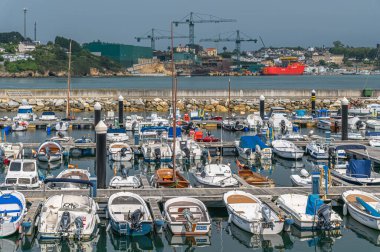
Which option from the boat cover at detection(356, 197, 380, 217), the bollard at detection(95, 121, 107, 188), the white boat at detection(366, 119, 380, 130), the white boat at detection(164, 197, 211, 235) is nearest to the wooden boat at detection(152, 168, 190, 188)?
the bollard at detection(95, 121, 107, 188)

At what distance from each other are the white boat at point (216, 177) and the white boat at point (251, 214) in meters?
2.92

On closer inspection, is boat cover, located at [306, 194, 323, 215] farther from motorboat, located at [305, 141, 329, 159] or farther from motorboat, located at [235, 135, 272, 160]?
motorboat, located at [305, 141, 329, 159]

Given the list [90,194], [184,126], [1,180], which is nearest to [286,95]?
[184,126]

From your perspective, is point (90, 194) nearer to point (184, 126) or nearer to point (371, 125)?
point (184, 126)

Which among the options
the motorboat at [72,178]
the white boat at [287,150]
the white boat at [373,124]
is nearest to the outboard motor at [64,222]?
the motorboat at [72,178]

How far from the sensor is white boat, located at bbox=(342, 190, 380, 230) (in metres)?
21.5

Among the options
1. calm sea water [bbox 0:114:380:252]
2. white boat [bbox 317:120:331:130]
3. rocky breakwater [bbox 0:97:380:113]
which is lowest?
calm sea water [bbox 0:114:380:252]

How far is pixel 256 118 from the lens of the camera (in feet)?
161

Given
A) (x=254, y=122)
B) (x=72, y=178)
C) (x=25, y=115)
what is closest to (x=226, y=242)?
(x=72, y=178)

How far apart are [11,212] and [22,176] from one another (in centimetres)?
498

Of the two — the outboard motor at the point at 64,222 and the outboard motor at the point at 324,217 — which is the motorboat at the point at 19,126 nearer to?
the outboard motor at the point at 64,222

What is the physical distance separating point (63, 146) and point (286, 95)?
42.0 m

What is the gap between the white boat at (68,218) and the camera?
19719 mm

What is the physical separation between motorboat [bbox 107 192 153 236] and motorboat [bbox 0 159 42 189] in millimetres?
4454
